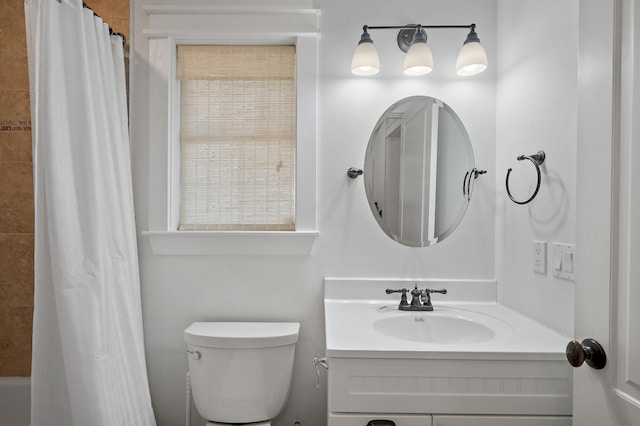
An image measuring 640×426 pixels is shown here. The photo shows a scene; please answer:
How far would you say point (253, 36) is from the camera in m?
1.72

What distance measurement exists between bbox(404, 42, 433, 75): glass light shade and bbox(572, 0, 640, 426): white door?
0.73m

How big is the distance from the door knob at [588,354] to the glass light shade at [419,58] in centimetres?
116

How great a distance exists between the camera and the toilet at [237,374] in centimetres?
150

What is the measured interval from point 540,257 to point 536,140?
1.40ft

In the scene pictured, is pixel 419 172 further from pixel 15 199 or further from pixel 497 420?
pixel 15 199

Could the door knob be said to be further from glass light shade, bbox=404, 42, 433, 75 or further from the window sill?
glass light shade, bbox=404, 42, 433, 75

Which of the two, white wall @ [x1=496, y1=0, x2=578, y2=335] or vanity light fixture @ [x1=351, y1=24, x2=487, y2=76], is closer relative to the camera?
white wall @ [x1=496, y1=0, x2=578, y2=335]

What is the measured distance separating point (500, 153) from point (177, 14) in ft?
5.11

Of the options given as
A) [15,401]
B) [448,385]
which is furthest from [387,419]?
[15,401]

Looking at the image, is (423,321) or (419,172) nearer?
(423,321)

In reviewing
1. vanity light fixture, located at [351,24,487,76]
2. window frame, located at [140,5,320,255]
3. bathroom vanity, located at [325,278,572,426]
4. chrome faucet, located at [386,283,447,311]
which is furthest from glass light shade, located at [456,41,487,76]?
bathroom vanity, located at [325,278,572,426]

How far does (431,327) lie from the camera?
5.05 ft

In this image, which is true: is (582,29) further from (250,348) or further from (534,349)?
(250,348)

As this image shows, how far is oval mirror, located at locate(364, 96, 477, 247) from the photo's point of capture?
1734 mm
